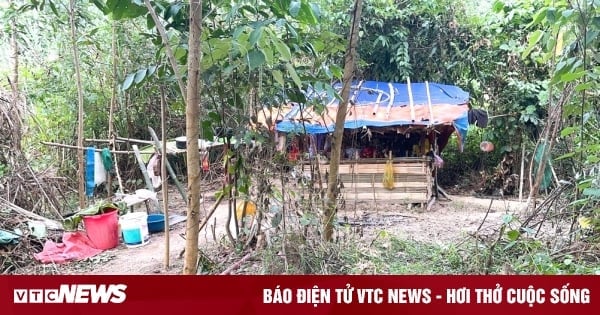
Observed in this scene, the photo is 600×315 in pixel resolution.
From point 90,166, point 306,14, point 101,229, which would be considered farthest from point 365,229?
point 90,166

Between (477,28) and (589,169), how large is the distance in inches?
214

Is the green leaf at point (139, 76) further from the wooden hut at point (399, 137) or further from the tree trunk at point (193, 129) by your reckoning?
the wooden hut at point (399, 137)

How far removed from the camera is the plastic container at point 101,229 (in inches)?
165

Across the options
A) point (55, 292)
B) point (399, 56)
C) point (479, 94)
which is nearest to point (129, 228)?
point (55, 292)

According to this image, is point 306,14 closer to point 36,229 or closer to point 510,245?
point 510,245

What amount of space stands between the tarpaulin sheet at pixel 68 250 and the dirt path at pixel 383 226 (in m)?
0.21

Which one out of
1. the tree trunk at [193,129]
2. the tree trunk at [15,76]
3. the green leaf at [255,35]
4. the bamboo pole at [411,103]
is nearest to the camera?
the green leaf at [255,35]

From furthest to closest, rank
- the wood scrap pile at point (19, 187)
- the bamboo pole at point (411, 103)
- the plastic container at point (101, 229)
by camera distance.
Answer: the bamboo pole at point (411, 103) → the plastic container at point (101, 229) → the wood scrap pile at point (19, 187)

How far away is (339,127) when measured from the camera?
2738 mm

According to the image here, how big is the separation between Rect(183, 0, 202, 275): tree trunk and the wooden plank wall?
421 cm

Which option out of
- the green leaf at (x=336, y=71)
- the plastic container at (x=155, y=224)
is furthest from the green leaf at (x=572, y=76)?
the plastic container at (x=155, y=224)

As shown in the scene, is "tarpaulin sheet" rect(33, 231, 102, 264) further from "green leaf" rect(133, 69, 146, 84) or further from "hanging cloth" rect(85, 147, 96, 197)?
"green leaf" rect(133, 69, 146, 84)

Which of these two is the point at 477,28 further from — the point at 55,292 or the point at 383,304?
the point at 55,292

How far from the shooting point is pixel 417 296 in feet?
4.90
